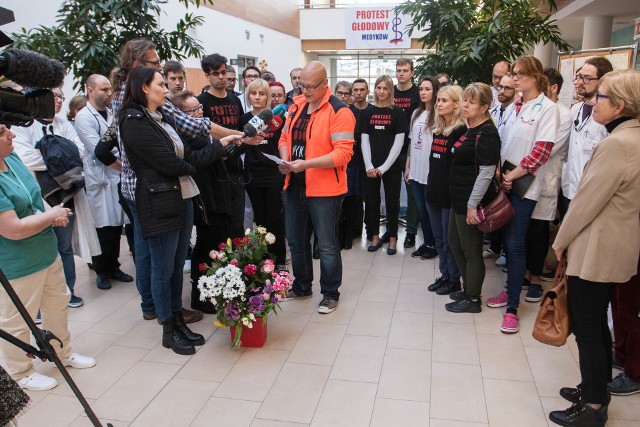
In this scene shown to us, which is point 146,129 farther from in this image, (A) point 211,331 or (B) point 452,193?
(B) point 452,193

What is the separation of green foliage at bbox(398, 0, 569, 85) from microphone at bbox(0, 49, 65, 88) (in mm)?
4219

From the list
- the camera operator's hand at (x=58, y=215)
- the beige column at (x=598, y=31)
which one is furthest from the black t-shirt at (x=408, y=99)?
the beige column at (x=598, y=31)

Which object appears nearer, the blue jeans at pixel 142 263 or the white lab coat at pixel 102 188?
the blue jeans at pixel 142 263

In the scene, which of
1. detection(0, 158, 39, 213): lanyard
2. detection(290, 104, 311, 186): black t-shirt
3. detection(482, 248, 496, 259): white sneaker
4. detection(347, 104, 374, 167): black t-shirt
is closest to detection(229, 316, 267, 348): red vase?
detection(290, 104, 311, 186): black t-shirt

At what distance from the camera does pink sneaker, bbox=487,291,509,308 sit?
359cm

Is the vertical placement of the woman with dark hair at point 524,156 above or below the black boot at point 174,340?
above

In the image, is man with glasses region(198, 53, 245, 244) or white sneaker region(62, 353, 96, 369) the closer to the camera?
white sneaker region(62, 353, 96, 369)

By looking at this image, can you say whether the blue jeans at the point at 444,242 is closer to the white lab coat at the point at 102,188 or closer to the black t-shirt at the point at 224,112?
the black t-shirt at the point at 224,112

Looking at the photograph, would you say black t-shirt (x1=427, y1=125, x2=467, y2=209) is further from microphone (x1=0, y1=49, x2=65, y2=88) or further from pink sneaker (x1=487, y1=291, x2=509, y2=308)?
microphone (x1=0, y1=49, x2=65, y2=88)

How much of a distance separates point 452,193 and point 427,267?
122 cm

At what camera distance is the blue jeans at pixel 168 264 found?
9.48 feet

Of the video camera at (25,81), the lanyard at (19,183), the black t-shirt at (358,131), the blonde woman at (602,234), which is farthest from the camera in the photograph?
the black t-shirt at (358,131)

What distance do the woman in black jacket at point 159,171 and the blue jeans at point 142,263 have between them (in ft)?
0.88

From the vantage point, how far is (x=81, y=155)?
152 inches
